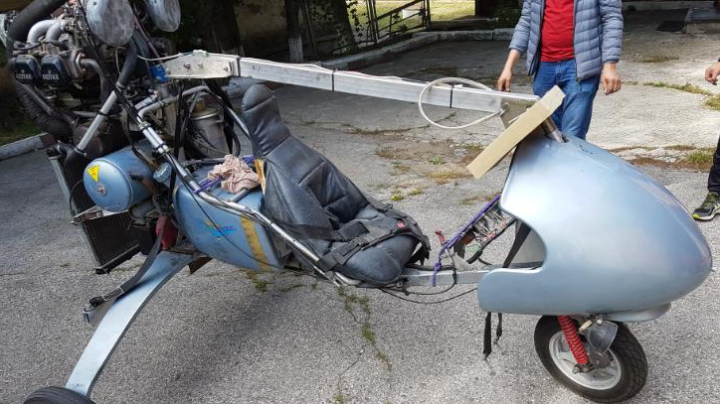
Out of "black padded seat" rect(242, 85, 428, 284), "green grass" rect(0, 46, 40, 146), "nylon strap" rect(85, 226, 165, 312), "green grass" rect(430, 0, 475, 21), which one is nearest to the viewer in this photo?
"black padded seat" rect(242, 85, 428, 284)

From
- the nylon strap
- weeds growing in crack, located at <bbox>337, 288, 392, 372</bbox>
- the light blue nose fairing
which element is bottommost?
weeds growing in crack, located at <bbox>337, 288, 392, 372</bbox>

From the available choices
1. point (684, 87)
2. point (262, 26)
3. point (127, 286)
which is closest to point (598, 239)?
point (127, 286)

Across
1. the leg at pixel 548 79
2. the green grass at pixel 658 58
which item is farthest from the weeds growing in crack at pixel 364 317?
the green grass at pixel 658 58

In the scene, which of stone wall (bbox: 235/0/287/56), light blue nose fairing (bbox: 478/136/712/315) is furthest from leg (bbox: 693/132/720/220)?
stone wall (bbox: 235/0/287/56)

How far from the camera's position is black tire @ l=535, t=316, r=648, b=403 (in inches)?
87.4

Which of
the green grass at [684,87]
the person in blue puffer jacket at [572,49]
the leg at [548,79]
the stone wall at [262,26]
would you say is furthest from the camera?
the stone wall at [262,26]

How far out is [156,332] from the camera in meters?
3.24

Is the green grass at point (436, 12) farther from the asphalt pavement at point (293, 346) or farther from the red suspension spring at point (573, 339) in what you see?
the red suspension spring at point (573, 339)

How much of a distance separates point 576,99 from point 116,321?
2.74 m

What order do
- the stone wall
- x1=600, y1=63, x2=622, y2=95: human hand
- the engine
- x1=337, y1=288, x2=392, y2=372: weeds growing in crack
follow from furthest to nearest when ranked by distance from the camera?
the stone wall
x1=600, y1=63, x2=622, y2=95: human hand
x1=337, y1=288, x2=392, y2=372: weeds growing in crack
the engine

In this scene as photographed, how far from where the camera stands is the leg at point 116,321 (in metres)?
2.38

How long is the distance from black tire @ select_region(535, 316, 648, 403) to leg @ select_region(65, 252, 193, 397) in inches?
67.9

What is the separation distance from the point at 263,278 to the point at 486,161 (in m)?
2.09

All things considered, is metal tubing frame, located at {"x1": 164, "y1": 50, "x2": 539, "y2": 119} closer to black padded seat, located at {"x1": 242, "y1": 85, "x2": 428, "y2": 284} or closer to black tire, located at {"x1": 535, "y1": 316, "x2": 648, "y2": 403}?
black padded seat, located at {"x1": 242, "y1": 85, "x2": 428, "y2": 284}
